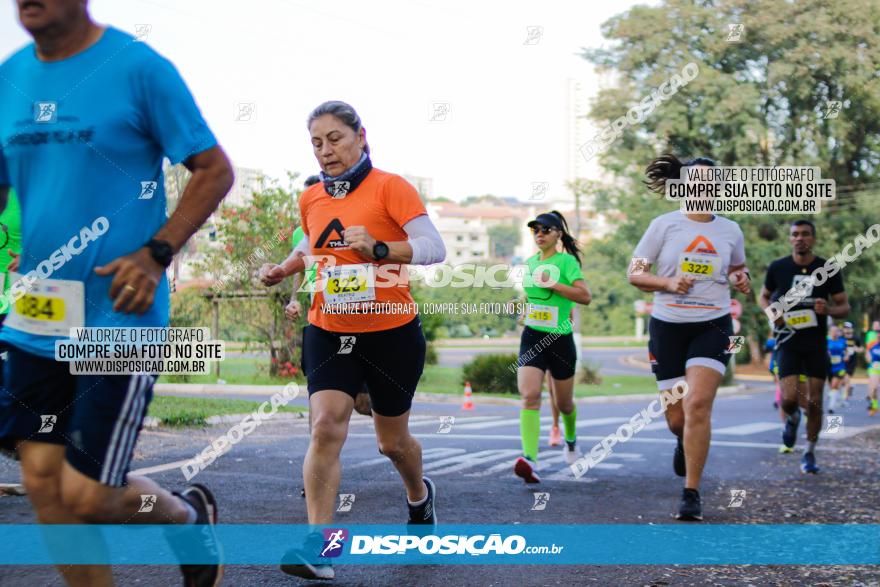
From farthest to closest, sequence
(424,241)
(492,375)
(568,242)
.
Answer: (492,375) < (568,242) < (424,241)

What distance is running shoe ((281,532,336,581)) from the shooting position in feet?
13.1

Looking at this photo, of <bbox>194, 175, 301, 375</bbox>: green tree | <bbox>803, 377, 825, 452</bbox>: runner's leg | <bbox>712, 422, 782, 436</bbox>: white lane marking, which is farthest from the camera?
<bbox>194, 175, 301, 375</bbox>: green tree

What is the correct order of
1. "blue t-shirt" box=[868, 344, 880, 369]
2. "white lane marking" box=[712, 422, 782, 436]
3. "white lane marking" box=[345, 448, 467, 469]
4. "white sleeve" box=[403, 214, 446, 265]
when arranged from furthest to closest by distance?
1. "blue t-shirt" box=[868, 344, 880, 369]
2. "white lane marking" box=[712, 422, 782, 436]
3. "white lane marking" box=[345, 448, 467, 469]
4. "white sleeve" box=[403, 214, 446, 265]

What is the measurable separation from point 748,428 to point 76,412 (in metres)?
12.8

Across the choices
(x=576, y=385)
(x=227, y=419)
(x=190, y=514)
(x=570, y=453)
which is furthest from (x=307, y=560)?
(x=576, y=385)

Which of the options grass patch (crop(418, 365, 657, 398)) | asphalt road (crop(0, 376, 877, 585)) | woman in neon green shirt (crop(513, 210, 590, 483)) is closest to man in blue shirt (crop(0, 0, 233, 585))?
asphalt road (crop(0, 376, 877, 585))

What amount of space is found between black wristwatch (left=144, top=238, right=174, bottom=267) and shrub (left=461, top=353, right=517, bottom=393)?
18773 millimetres

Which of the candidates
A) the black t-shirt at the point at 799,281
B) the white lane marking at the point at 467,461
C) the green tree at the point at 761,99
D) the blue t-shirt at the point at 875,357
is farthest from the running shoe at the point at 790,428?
the green tree at the point at 761,99

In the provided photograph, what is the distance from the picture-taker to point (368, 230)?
14.5 ft

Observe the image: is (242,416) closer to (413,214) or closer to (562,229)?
(562,229)

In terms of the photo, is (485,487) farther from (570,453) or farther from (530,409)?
(570,453)

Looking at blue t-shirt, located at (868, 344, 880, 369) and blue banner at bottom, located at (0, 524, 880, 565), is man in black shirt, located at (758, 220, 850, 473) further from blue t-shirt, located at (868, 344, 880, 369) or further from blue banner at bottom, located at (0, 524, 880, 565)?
blue t-shirt, located at (868, 344, 880, 369)

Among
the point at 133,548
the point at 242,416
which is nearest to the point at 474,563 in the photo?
the point at 133,548

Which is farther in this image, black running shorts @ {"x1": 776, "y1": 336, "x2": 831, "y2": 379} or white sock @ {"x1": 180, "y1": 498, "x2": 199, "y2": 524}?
black running shorts @ {"x1": 776, "y1": 336, "x2": 831, "y2": 379}
